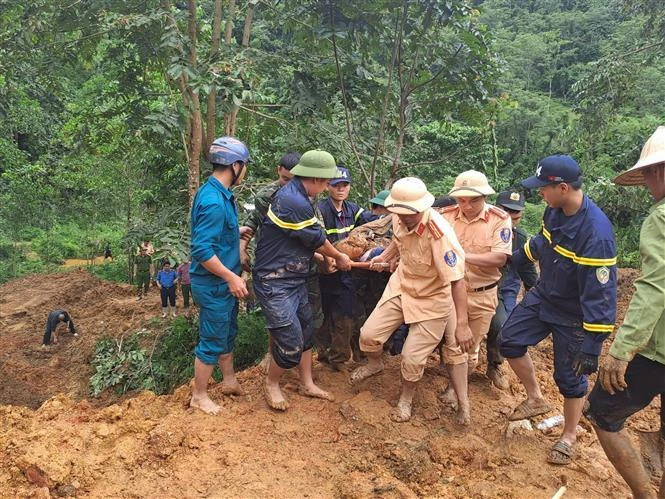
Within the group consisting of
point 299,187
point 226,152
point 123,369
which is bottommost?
point 123,369

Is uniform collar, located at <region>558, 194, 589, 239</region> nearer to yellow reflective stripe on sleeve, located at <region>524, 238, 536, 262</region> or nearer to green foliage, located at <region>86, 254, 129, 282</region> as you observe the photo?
yellow reflective stripe on sleeve, located at <region>524, 238, 536, 262</region>

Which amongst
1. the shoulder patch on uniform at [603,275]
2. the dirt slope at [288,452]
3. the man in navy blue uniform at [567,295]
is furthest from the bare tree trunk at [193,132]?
the shoulder patch on uniform at [603,275]

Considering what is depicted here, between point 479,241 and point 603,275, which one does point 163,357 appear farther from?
point 603,275

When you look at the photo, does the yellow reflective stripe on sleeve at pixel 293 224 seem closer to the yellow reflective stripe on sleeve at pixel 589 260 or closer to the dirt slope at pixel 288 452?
the dirt slope at pixel 288 452

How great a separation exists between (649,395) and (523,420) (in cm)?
133

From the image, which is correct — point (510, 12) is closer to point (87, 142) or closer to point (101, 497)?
point (87, 142)

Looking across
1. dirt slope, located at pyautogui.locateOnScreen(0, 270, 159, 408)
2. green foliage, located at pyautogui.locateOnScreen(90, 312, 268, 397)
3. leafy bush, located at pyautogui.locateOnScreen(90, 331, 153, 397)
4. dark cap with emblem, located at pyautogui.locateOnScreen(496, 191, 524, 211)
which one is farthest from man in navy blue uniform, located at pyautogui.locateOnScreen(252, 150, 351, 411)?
dirt slope, located at pyautogui.locateOnScreen(0, 270, 159, 408)

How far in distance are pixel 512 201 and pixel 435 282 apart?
1492 mm

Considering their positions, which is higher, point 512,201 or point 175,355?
point 512,201

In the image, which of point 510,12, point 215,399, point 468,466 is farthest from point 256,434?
point 510,12

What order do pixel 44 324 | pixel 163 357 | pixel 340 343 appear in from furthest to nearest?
pixel 44 324, pixel 163 357, pixel 340 343

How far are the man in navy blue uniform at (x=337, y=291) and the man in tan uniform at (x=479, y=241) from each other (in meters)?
0.91

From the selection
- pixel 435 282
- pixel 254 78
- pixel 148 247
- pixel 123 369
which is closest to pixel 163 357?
pixel 123 369

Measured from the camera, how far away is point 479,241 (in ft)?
13.5
